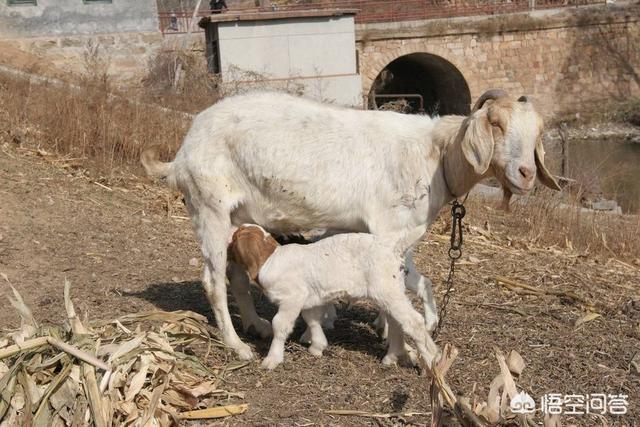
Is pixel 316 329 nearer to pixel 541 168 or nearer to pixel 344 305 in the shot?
pixel 344 305

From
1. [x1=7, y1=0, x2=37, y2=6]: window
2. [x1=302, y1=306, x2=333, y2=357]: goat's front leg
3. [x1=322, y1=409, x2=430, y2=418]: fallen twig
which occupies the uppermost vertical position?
[x1=7, y1=0, x2=37, y2=6]: window

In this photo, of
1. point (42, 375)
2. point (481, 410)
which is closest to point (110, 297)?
point (42, 375)

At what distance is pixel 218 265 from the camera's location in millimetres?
5680

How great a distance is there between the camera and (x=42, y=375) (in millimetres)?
4598

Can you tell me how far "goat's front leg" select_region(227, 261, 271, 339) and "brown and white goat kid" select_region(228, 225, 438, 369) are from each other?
580 mm

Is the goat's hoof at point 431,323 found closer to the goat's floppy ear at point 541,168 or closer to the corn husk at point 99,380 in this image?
the goat's floppy ear at point 541,168

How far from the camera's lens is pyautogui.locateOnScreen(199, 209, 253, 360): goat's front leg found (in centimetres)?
566

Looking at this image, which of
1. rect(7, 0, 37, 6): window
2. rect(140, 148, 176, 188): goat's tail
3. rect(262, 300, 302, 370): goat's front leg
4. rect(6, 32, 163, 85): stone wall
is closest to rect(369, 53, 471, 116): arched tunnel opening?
rect(6, 32, 163, 85): stone wall

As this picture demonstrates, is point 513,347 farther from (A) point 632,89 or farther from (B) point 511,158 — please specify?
(A) point 632,89

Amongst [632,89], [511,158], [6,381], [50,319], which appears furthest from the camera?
[632,89]

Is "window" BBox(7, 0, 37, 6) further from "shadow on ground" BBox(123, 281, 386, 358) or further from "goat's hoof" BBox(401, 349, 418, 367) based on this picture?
"goat's hoof" BBox(401, 349, 418, 367)

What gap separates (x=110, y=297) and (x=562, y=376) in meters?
3.59

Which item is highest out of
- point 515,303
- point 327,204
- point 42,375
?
point 327,204

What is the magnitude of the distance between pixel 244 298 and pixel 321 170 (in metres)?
1.21
